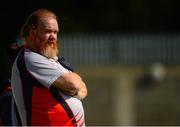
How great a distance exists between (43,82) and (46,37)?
0.34 meters

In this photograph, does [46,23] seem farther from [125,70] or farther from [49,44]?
[125,70]

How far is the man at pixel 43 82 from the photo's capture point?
6.14m

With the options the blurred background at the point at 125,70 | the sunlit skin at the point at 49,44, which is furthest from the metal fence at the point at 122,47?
the sunlit skin at the point at 49,44

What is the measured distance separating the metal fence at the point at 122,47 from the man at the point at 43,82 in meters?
12.9

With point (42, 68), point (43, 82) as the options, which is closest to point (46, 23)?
point (42, 68)

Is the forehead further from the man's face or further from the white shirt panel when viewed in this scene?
the white shirt panel

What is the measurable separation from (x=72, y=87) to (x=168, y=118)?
39.1 feet

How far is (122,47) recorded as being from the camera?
19969 millimetres

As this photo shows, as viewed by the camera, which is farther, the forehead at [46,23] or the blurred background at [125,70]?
the blurred background at [125,70]

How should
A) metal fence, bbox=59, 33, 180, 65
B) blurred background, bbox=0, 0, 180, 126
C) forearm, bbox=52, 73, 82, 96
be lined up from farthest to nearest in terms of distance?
metal fence, bbox=59, 33, 180, 65, blurred background, bbox=0, 0, 180, 126, forearm, bbox=52, 73, 82, 96

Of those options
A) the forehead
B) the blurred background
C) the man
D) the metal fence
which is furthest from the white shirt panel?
the metal fence

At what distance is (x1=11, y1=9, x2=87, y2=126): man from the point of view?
20.2 feet

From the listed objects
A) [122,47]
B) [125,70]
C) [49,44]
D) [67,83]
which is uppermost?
[49,44]

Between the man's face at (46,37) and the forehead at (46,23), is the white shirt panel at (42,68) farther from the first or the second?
the forehead at (46,23)
